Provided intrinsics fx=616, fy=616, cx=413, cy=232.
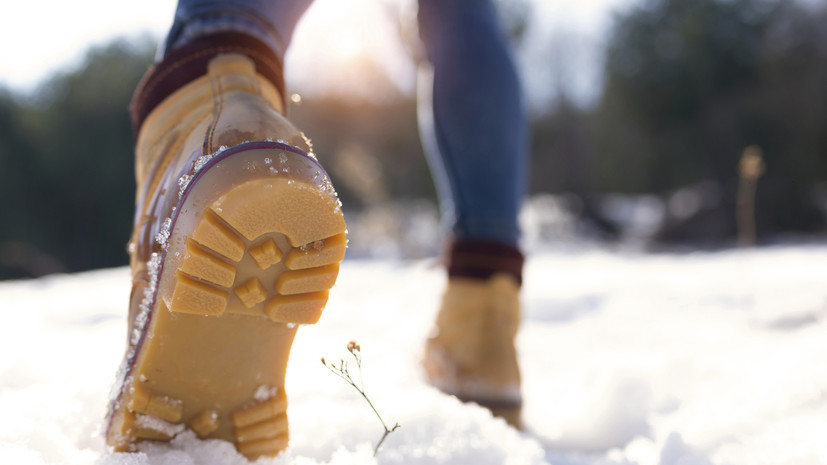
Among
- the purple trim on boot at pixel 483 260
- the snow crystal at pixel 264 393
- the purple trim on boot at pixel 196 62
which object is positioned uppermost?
the purple trim on boot at pixel 196 62

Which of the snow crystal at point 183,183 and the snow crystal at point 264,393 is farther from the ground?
the snow crystal at point 183,183

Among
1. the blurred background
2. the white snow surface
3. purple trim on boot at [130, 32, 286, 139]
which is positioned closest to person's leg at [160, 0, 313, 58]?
purple trim on boot at [130, 32, 286, 139]

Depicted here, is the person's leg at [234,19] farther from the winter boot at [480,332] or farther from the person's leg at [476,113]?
the winter boot at [480,332]

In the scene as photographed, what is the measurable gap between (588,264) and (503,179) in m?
2.56

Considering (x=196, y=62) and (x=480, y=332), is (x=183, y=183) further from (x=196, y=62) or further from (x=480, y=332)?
(x=480, y=332)

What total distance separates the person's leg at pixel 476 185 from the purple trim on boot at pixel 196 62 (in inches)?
14.6

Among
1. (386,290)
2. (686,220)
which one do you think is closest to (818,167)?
(686,220)

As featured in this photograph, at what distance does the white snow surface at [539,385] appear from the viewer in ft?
2.27

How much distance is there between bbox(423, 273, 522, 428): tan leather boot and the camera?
37.1 inches

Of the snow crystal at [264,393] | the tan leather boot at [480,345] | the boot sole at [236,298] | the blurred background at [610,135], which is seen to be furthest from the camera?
the blurred background at [610,135]

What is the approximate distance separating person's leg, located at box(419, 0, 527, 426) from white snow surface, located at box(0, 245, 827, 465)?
0.32ft

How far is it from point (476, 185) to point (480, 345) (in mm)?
269

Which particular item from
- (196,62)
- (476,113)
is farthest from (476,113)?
(196,62)

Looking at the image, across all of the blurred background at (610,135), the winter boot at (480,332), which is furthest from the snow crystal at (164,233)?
the blurred background at (610,135)
